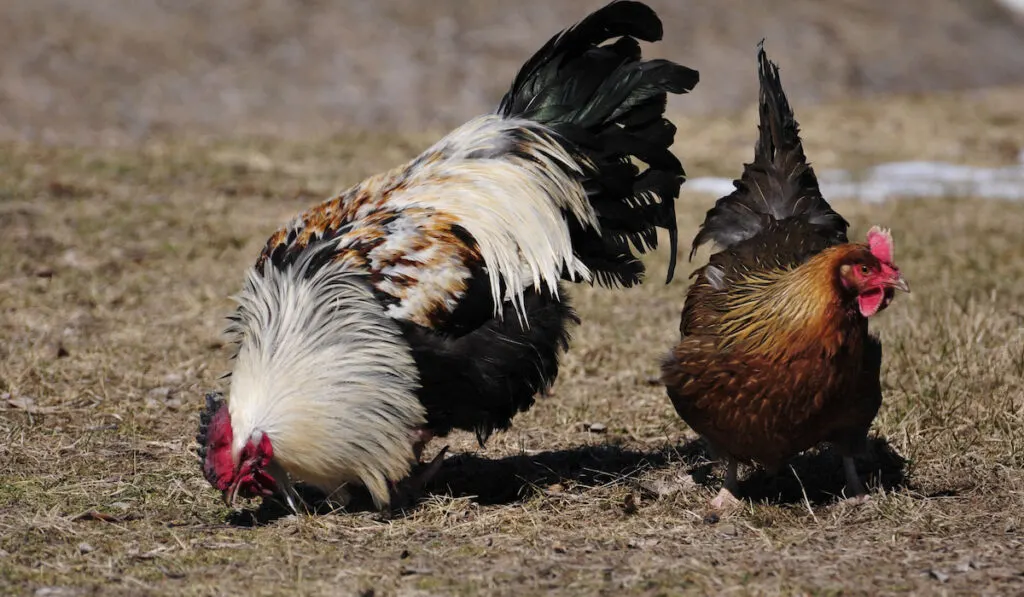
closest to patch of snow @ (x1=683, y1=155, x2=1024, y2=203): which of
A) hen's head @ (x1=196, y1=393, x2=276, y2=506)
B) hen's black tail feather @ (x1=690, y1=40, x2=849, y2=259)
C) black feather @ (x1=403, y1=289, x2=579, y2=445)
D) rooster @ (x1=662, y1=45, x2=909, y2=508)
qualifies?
hen's black tail feather @ (x1=690, y1=40, x2=849, y2=259)

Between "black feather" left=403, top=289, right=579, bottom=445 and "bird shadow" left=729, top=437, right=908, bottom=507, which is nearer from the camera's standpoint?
"black feather" left=403, top=289, right=579, bottom=445

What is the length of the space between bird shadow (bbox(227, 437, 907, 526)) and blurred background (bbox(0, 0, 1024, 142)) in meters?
10.6

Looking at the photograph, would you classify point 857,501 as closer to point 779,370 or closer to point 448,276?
point 779,370

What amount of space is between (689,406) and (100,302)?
5.09 meters

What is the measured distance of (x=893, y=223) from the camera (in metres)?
11.2

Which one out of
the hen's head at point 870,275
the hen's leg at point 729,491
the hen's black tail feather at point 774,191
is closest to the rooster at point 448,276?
the hen's black tail feather at point 774,191

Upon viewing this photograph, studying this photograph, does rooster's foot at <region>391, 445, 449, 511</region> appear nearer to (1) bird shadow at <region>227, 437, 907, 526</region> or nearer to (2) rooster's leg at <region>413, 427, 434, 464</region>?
(1) bird shadow at <region>227, 437, 907, 526</region>

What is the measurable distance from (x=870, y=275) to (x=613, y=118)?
174 centimetres

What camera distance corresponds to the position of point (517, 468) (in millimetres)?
5742

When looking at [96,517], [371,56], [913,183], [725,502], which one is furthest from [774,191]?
[371,56]

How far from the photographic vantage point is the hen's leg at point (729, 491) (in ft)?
16.6

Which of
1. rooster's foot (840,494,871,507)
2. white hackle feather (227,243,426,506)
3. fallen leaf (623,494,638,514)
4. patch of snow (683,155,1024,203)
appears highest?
patch of snow (683,155,1024,203)

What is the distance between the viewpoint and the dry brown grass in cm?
421

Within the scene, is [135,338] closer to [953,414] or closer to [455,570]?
[455,570]
